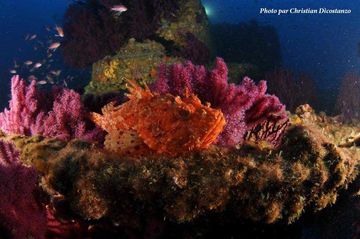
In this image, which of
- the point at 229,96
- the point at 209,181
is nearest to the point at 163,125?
the point at 209,181

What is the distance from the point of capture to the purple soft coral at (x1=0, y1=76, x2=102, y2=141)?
12.1 feet

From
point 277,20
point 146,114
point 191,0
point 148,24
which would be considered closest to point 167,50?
point 148,24

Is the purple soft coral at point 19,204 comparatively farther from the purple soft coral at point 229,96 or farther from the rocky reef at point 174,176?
the purple soft coral at point 229,96

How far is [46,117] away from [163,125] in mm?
1934

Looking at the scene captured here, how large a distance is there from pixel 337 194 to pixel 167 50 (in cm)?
775

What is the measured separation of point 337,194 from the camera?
2443 millimetres

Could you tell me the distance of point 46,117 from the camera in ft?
12.5

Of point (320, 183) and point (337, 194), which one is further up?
point (320, 183)

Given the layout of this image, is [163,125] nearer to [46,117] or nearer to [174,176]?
[174,176]

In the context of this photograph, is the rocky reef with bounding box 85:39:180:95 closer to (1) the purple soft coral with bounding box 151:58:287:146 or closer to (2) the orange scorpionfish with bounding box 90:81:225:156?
(1) the purple soft coral with bounding box 151:58:287:146

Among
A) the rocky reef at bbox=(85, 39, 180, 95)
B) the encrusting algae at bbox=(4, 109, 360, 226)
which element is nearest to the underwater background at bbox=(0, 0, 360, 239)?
the encrusting algae at bbox=(4, 109, 360, 226)

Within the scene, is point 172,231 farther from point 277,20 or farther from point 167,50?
point 277,20

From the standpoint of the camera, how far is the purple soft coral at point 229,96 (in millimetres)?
3217

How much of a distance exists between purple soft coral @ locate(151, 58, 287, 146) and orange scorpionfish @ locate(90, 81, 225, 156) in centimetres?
67
